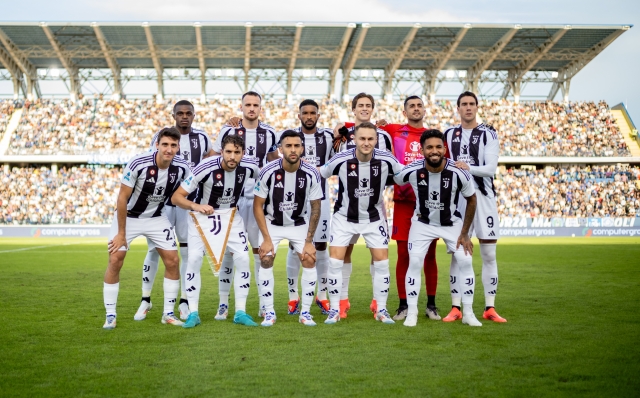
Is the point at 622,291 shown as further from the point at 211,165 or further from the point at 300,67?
the point at 300,67

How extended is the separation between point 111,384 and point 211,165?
10.1 ft

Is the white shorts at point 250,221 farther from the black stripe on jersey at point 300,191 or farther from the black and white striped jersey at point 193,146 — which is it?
the black and white striped jersey at point 193,146

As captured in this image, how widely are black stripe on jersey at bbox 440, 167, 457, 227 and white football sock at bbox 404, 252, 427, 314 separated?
45 cm

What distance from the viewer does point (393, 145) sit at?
824 centimetres

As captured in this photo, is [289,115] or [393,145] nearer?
[393,145]

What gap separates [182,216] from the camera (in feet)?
26.2

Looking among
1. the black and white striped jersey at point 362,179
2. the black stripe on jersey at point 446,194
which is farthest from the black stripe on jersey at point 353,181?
the black stripe on jersey at point 446,194

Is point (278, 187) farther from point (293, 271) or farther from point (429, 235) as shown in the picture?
point (429, 235)

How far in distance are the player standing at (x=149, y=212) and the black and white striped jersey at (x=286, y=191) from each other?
0.97m

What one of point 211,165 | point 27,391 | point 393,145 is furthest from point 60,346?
point 393,145

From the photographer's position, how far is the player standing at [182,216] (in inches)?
308

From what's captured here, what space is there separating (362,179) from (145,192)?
243 centimetres

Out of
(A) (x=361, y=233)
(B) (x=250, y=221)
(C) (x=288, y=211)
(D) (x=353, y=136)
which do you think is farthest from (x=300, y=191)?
(D) (x=353, y=136)

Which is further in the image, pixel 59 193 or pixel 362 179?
pixel 59 193
